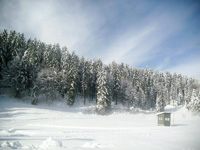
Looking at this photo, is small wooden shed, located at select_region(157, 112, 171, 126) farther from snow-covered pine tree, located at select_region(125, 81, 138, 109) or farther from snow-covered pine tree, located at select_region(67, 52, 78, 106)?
snow-covered pine tree, located at select_region(67, 52, 78, 106)

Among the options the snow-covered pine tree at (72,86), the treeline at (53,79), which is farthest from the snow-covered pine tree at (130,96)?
the snow-covered pine tree at (72,86)

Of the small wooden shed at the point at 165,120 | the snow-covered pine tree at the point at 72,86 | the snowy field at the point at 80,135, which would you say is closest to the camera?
the snowy field at the point at 80,135

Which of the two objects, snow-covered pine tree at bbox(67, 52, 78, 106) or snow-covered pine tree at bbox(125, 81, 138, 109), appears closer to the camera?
snow-covered pine tree at bbox(67, 52, 78, 106)

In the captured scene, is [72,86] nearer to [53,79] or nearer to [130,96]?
[53,79]

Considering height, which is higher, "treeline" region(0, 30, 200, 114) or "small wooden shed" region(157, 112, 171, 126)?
"treeline" region(0, 30, 200, 114)

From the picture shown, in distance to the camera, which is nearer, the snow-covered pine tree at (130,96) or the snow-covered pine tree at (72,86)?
the snow-covered pine tree at (72,86)

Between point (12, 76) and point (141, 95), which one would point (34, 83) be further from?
point (141, 95)

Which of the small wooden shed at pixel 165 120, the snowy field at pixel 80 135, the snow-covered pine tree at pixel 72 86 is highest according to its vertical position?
the snow-covered pine tree at pixel 72 86

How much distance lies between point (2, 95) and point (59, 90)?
54.6 feet

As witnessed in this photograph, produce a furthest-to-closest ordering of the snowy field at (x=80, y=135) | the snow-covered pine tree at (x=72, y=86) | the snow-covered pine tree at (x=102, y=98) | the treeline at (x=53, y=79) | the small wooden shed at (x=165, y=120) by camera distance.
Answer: the snow-covered pine tree at (x=72, y=86) → the snow-covered pine tree at (x=102, y=98) → the treeline at (x=53, y=79) → the small wooden shed at (x=165, y=120) → the snowy field at (x=80, y=135)

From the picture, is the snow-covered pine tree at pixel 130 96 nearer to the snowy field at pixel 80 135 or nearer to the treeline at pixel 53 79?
the treeline at pixel 53 79

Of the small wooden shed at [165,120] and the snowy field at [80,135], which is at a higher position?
the snowy field at [80,135]

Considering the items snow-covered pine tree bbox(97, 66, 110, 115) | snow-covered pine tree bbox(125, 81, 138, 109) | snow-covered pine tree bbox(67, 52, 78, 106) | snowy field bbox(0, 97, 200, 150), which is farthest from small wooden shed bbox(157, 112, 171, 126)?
snow-covered pine tree bbox(67, 52, 78, 106)

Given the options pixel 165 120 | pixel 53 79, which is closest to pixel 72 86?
pixel 53 79
